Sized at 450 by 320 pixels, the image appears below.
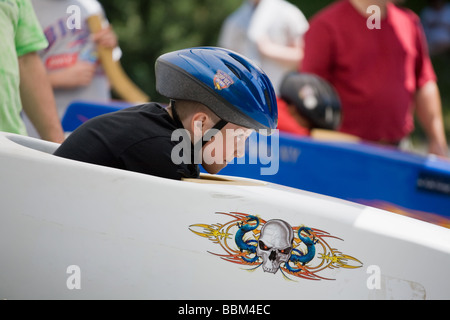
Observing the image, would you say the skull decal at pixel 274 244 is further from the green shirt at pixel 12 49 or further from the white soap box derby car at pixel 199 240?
the green shirt at pixel 12 49

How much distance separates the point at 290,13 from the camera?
6.15 meters

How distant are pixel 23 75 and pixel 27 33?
17cm

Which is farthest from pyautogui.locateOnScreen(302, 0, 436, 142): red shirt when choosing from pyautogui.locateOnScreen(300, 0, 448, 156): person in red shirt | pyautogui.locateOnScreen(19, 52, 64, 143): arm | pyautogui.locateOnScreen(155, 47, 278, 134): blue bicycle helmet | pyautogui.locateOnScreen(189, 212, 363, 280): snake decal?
pyautogui.locateOnScreen(189, 212, 363, 280): snake decal

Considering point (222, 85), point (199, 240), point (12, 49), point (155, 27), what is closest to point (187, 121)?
point (222, 85)

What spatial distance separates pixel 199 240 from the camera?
203cm

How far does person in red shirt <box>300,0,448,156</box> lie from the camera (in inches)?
183

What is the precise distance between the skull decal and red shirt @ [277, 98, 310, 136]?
2591mm

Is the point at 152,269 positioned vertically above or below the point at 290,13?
below

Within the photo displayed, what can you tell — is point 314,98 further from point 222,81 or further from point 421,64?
point 222,81

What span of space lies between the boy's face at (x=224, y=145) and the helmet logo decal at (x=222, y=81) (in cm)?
12

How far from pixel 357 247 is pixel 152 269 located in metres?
0.53

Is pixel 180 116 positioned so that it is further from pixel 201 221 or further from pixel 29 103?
pixel 29 103

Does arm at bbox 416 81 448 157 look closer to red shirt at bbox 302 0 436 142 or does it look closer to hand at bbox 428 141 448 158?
hand at bbox 428 141 448 158

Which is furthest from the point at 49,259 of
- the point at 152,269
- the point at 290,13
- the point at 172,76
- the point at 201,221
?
the point at 290,13
